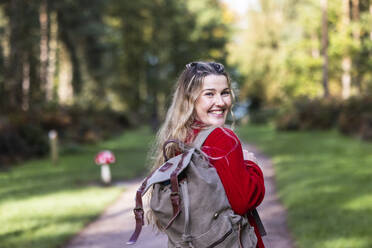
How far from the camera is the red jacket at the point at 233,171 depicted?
2186 millimetres

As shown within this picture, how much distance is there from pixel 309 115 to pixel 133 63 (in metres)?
14.0

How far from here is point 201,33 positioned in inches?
1618

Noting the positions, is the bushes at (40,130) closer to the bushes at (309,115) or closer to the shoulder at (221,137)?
the bushes at (309,115)

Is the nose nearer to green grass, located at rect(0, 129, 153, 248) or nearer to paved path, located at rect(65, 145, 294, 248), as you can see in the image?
paved path, located at rect(65, 145, 294, 248)

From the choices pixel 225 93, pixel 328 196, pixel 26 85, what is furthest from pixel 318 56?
pixel 225 93

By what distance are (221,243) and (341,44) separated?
91.4ft

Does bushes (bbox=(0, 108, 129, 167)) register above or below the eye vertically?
below

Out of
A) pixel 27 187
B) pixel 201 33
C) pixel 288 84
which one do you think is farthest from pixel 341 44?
pixel 27 187

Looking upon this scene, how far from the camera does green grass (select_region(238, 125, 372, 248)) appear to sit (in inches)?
226

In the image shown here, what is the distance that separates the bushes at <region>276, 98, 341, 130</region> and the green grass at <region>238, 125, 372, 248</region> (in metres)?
11.5

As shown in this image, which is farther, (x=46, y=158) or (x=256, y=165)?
(x=46, y=158)

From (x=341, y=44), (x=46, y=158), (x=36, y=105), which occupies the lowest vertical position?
(x=46, y=158)

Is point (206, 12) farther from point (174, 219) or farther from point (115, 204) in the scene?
point (174, 219)

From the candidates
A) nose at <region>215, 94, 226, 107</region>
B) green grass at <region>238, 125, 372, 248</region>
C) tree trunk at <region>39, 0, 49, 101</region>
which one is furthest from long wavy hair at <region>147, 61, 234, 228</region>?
tree trunk at <region>39, 0, 49, 101</region>
